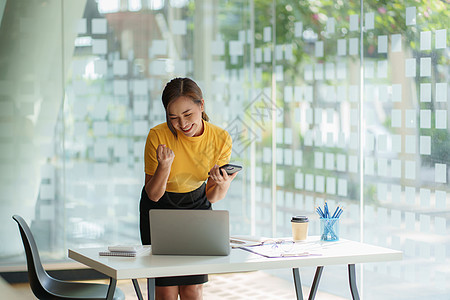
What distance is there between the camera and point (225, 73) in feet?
21.0

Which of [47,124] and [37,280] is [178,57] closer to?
[47,124]

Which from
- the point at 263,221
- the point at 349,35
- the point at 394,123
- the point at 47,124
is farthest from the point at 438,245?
the point at 47,124

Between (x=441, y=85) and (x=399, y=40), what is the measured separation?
502 mm

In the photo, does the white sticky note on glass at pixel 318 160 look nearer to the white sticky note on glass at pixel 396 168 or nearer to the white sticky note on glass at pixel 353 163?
the white sticky note on glass at pixel 353 163

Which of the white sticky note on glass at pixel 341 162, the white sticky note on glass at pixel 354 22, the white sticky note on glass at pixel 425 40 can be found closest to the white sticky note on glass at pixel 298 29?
the white sticky note on glass at pixel 354 22

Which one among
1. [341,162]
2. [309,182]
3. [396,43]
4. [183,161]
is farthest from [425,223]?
[183,161]

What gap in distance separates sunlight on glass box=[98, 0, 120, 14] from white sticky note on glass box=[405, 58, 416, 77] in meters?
2.77

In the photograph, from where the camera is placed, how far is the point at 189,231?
301 cm

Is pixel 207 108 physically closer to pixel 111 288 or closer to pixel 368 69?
pixel 368 69

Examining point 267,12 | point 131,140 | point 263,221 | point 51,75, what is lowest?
point 263,221

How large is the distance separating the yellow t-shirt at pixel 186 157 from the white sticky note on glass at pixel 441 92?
173 cm

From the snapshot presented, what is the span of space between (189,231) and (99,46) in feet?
11.4

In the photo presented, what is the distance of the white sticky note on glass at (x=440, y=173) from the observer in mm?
4363

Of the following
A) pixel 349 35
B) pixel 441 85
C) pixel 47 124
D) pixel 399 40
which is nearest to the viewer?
pixel 441 85
